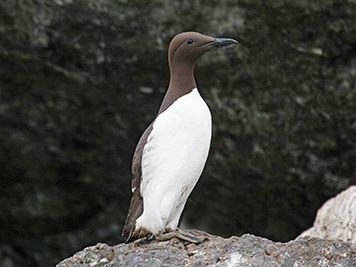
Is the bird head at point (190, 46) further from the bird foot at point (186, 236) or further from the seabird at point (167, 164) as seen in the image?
the bird foot at point (186, 236)

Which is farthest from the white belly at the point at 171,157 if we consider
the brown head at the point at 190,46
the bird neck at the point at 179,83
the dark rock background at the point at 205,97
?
the dark rock background at the point at 205,97

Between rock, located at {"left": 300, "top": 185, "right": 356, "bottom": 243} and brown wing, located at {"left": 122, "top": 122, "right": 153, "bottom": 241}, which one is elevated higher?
brown wing, located at {"left": 122, "top": 122, "right": 153, "bottom": 241}

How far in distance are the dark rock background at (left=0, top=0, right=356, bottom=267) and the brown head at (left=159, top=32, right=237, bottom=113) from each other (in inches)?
61.2

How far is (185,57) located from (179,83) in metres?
0.16

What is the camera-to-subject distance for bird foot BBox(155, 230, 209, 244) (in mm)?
6361

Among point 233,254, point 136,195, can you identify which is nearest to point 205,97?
point 136,195

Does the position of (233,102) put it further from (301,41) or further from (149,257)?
(149,257)

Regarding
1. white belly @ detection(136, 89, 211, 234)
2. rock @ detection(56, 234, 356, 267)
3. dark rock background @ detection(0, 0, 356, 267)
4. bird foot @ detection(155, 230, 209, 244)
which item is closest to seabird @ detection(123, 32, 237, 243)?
white belly @ detection(136, 89, 211, 234)

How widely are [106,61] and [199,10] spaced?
2.94 feet

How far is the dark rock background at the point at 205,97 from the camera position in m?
8.66

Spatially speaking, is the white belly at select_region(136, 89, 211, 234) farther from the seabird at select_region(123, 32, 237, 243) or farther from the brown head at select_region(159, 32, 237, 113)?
the brown head at select_region(159, 32, 237, 113)

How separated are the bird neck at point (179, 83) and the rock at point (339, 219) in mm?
1364

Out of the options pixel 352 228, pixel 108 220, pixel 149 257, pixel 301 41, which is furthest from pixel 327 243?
pixel 108 220

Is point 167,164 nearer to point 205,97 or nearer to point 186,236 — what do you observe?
point 186,236
